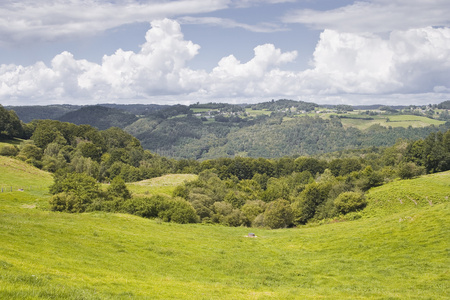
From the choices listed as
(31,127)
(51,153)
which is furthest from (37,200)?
(31,127)

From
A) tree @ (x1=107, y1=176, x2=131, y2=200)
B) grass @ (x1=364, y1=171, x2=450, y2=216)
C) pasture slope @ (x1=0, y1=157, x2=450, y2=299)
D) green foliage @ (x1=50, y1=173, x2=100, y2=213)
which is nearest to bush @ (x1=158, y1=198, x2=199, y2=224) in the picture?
tree @ (x1=107, y1=176, x2=131, y2=200)

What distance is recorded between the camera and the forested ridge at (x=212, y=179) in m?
65.9

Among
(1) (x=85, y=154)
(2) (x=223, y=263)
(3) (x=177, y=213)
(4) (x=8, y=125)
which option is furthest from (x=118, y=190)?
(4) (x=8, y=125)

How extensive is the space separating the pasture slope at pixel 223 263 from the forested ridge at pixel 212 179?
24877 mm

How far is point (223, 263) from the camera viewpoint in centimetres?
2984

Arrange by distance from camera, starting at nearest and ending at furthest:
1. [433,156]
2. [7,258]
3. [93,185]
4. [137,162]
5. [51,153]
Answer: [7,258] < [93,185] < [433,156] < [51,153] < [137,162]


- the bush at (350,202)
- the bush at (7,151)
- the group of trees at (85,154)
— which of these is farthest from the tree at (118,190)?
the bush at (7,151)

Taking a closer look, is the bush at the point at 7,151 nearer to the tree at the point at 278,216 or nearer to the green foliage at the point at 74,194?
the green foliage at the point at 74,194

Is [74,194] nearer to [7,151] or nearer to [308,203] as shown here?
[308,203]

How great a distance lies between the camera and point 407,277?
2455cm

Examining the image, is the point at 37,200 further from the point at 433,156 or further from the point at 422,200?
the point at 433,156

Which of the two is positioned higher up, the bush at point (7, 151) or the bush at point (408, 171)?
the bush at point (7, 151)

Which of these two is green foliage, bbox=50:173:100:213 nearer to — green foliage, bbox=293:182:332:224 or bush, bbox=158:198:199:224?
bush, bbox=158:198:199:224

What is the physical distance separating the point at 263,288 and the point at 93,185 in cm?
5491
